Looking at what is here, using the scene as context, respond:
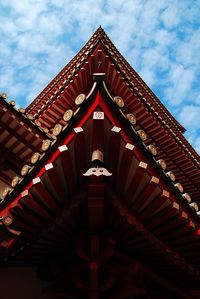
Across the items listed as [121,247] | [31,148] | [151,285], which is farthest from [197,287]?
[31,148]

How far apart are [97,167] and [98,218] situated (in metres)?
0.77

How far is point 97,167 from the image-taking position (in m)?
3.59

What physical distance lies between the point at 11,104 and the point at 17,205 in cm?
289

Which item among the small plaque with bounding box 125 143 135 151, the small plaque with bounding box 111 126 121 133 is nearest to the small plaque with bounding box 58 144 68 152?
the small plaque with bounding box 111 126 121 133

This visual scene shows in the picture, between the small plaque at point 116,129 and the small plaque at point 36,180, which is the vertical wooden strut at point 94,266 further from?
the small plaque at point 116,129

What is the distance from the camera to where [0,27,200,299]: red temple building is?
3.76 meters

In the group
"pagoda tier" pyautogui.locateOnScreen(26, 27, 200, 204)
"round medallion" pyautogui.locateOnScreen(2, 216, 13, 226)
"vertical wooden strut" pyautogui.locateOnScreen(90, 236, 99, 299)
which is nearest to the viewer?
"round medallion" pyautogui.locateOnScreen(2, 216, 13, 226)

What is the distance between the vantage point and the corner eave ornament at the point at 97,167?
3.48 meters

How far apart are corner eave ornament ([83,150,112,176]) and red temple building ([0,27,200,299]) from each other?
0.01 m

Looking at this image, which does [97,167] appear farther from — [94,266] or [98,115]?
[94,266]

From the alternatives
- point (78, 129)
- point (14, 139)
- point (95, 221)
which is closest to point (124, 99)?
point (14, 139)

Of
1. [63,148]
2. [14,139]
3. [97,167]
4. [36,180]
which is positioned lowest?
[36,180]

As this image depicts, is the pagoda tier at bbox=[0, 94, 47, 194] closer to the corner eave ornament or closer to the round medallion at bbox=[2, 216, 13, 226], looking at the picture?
the round medallion at bbox=[2, 216, 13, 226]

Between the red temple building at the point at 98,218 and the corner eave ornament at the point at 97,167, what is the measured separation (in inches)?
0.4
